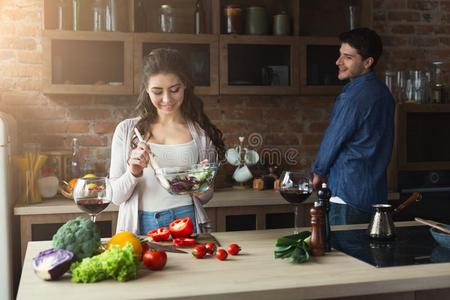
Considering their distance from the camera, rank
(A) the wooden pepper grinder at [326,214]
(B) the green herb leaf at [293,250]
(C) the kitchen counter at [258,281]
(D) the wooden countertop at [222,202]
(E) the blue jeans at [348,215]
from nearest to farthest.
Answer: (C) the kitchen counter at [258,281], (B) the green herb leaf at [293,250], (A) the wooden pepper grinder at [326,214], (E) the blue jeans at [348,215], (D) the wooden countertop at [222,202]

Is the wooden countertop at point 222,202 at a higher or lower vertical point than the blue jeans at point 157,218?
lower

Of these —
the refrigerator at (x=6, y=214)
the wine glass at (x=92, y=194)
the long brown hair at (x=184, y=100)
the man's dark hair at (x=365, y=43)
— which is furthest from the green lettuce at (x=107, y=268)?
the man's dark hair at (x=365, y=43)

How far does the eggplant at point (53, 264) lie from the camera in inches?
63.1

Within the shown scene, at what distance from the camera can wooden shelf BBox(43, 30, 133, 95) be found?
3.60 meters

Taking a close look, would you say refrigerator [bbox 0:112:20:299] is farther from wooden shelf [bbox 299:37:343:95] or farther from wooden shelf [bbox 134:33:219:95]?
wooden shelf [bbox 299:37:343:95]

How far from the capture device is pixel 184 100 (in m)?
2.64

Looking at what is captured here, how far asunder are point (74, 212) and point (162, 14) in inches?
55.7

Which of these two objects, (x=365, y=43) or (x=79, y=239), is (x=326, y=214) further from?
(x=365, y=43)

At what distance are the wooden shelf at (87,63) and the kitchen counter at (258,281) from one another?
190 centimetres

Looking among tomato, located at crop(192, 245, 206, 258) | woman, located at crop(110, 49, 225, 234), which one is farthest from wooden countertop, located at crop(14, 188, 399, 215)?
tomato, located at crop(192, 245, 206, 258)

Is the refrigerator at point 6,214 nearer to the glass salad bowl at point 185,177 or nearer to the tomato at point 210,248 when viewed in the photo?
the glass salad bowl at point 185,177

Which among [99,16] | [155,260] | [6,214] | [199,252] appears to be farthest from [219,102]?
[155,260]

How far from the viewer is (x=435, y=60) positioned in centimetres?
458

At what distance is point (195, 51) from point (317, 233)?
7.32ft
